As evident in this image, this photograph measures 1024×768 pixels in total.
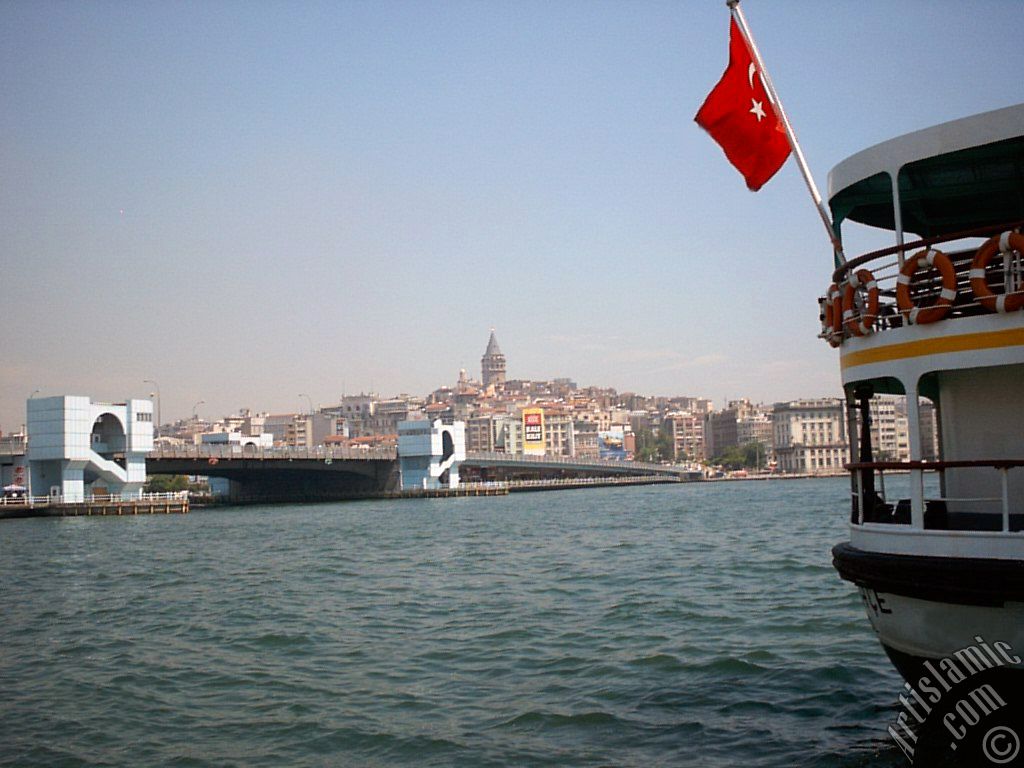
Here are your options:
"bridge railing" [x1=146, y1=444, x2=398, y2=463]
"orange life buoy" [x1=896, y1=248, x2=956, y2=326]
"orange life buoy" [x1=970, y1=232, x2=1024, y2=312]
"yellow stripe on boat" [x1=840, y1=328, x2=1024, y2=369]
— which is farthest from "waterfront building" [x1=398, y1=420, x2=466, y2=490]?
"orange life buoy" [x1=970, y1=232, x2=1024, y2=312]

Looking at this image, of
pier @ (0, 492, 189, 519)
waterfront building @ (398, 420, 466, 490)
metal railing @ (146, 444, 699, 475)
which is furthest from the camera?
waterfront building @ (398, 420, 466, 490)

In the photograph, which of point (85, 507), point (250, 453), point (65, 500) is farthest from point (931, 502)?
point (250, 453)

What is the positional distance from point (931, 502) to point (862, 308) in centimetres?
190

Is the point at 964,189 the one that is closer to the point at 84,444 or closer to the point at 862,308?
the point at 862,308

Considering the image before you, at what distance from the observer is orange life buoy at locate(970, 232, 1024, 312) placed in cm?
870

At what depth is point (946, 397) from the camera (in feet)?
33.8

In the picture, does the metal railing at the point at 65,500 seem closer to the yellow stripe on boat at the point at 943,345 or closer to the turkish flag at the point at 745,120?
the turkish flag at the point at 745,120

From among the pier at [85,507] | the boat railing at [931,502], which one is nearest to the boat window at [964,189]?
the boat railing at [931,502]

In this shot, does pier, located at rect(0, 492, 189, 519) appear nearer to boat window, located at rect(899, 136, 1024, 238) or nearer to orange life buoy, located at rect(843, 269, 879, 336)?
→ boat window, located at rect(899, 136, 1024, 238)

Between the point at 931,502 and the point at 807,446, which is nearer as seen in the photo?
the point at 931,502

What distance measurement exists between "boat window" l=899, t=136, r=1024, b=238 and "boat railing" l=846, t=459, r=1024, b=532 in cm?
281

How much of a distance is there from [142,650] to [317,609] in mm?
4835

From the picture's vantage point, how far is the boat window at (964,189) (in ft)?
33.7

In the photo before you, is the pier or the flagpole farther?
the pier
